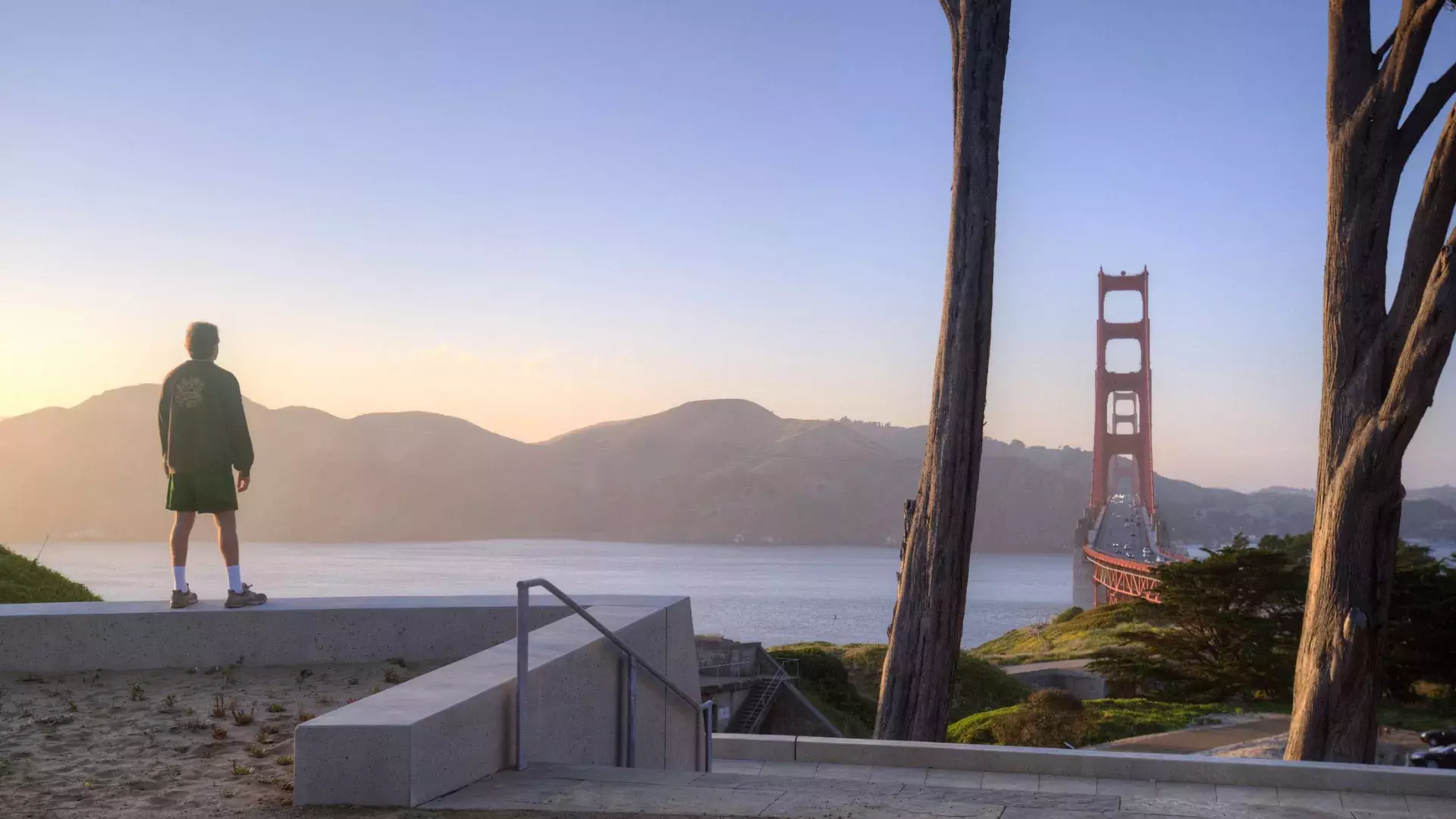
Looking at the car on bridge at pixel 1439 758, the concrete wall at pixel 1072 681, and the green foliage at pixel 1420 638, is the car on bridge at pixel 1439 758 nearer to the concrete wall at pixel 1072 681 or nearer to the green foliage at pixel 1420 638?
the green foliage at pixel 1420 638

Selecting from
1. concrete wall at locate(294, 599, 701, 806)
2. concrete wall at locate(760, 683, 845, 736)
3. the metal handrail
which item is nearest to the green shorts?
the metal handrail

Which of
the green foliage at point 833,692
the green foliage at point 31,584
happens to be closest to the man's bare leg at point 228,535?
the green foliage at point 31,584

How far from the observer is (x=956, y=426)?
7359 mm

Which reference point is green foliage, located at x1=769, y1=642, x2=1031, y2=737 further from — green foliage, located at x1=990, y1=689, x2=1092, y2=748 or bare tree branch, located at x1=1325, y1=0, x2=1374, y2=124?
bare tree branch, located at x1=1325, y1=0, x2=1374, y2=124

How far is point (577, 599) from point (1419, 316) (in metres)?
4.81

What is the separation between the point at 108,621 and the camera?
5.18 meters

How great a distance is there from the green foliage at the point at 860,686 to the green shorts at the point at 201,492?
54.9 feet

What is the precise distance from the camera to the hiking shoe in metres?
5.34

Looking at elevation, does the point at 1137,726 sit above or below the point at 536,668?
below

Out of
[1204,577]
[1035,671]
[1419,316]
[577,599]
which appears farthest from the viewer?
[1035,671]

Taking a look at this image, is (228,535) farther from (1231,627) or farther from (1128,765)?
(1231,627)

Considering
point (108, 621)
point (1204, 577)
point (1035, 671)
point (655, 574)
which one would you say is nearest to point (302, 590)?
point (655, 574)

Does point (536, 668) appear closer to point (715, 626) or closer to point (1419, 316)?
point (1419, 316)

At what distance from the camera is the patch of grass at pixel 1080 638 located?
27188mm
